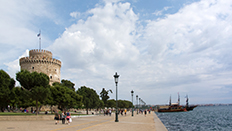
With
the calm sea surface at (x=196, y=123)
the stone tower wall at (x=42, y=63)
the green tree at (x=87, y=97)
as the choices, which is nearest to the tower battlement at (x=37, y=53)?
the stone tower wall at (x=42, y=63)

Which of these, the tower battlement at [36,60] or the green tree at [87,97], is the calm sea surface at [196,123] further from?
the tower battlement at [36,60]

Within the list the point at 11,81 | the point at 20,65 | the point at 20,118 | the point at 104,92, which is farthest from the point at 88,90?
the point at 104,92

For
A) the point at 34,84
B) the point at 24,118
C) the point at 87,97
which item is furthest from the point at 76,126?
the point at 87,97

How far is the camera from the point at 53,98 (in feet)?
142

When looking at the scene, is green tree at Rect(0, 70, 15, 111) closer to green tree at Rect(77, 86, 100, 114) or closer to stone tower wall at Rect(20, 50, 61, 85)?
green tree at Rect(77, 86, 100, 114)

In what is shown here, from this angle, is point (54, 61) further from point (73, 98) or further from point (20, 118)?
point (20, 118)

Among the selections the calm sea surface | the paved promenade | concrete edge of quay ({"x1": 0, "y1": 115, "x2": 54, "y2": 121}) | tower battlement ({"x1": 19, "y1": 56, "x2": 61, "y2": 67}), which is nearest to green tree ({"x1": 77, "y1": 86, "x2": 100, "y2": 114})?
tower battlement ({"x1": 19, "y1": 56, "x2": 61, "y2": 67})

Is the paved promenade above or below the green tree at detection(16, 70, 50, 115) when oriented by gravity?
below

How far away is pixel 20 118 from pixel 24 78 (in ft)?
23.8

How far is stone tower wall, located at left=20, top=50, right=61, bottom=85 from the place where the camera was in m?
63.7

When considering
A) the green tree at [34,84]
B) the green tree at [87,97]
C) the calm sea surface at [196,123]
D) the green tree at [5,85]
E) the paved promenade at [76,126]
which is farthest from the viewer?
the green tree at [87,97]

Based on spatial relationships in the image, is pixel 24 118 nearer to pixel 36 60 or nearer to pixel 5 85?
pixel 5 85

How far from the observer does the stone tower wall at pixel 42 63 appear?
6366 centimetres

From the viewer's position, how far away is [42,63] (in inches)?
2527
